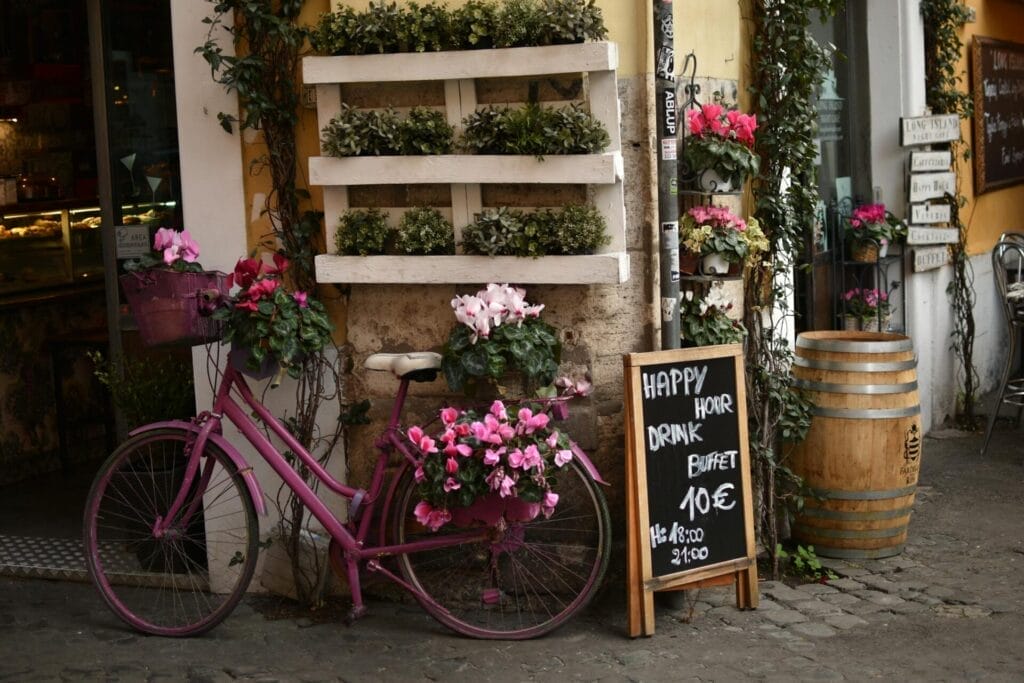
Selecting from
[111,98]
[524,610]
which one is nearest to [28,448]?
[111,98]

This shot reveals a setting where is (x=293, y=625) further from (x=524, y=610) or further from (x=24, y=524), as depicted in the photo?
(x=24, y=524)

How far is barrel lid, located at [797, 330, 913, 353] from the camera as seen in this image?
5.98 m

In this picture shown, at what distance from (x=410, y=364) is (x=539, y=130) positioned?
3.30ft

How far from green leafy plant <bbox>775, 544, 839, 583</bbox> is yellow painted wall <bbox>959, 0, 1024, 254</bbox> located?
4.30 m

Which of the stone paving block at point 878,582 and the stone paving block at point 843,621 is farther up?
the stone paving block at point 878,582

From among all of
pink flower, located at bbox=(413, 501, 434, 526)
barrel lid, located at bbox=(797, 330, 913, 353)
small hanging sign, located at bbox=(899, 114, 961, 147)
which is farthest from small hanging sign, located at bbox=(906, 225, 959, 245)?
pink flower, located at bbox=(413, 501, 434, 526)

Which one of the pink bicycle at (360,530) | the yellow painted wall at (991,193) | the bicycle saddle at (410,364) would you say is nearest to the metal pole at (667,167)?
the pink bicycle at (360,530)

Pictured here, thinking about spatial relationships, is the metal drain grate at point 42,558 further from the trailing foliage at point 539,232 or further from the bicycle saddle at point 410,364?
the trailing foliage at point 539,232

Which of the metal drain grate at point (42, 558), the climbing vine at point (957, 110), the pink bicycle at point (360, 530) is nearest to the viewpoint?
the pink bicycle at point (360, 530)

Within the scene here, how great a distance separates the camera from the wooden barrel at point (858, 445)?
5.96m

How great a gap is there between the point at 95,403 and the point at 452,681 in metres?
4.40

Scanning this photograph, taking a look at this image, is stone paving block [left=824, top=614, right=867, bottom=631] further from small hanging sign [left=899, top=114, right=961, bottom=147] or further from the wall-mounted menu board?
the wall-mounted menu board

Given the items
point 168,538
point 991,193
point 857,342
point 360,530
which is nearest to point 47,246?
point 168,538

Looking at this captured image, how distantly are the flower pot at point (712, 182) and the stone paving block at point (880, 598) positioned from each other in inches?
70.5
